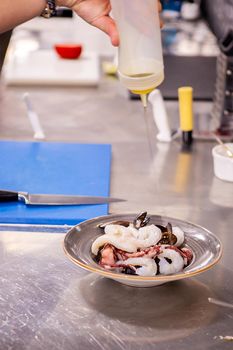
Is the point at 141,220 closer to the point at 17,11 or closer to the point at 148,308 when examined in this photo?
the point at 148,308

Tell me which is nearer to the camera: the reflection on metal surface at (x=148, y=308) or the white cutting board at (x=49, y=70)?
the reflection on metal surface at (x=148, y=308)

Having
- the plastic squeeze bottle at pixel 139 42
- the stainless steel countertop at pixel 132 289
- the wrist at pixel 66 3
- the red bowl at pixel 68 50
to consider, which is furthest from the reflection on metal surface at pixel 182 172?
the red bowl at pixel 68 50

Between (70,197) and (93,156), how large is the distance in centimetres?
35

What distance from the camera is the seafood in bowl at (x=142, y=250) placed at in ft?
3.69

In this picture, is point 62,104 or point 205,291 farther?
point 62,104

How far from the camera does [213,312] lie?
3.73 ft

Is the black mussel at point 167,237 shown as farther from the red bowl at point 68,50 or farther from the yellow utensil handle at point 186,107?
the red bowl at point 68,50

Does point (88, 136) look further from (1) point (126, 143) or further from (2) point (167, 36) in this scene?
(2) point (167, 36)

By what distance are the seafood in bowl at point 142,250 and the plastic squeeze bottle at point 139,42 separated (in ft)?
1.03

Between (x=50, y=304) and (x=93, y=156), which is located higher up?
(x=50, y=304)

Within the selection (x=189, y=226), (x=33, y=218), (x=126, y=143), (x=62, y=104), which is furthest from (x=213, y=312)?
(x=62, y=104)

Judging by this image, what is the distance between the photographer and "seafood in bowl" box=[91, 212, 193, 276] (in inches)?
44.2

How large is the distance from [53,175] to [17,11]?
1.31ft

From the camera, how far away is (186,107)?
6.41 feet
